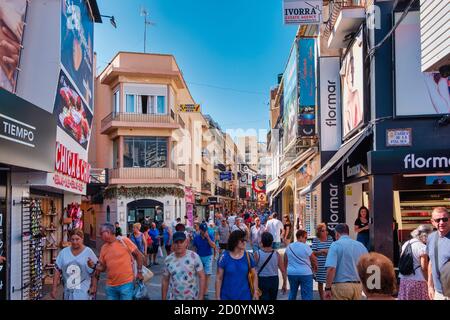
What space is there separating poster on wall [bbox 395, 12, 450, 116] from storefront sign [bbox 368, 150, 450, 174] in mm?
977

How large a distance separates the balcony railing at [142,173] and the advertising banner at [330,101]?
695 inches

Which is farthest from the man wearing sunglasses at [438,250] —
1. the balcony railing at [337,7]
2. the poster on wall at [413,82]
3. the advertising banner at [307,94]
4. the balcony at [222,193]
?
the balcony at [222,193]

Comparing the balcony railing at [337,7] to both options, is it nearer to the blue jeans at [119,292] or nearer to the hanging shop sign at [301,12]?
the hanging shop sign at [301,12]

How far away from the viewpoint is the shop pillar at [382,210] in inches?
454

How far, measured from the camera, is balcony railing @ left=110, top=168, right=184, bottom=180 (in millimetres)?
31703

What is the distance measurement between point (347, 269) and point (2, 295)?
6258 millimetres

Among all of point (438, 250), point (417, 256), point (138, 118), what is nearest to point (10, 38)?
point (417, 256)

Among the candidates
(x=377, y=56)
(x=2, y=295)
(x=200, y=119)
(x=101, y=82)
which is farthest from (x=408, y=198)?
(x=200, y=119)

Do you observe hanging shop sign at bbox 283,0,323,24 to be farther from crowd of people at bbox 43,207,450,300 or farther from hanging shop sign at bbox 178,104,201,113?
hanging shop sign at bbox 178,104,201,113

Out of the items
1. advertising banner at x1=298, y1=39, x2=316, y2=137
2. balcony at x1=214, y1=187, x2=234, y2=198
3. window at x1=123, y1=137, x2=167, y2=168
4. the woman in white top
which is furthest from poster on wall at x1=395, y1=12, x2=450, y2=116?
balcony at x1=214, y1=187, x2=234, y2=198

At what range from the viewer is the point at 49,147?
9898 millimetres

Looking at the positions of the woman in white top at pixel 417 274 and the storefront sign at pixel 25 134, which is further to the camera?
the storefront sign at pixel 25 134

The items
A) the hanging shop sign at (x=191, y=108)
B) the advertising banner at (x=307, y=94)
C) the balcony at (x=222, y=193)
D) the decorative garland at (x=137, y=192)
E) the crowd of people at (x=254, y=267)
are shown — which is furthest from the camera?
the balcony at (x=222, y=193)
